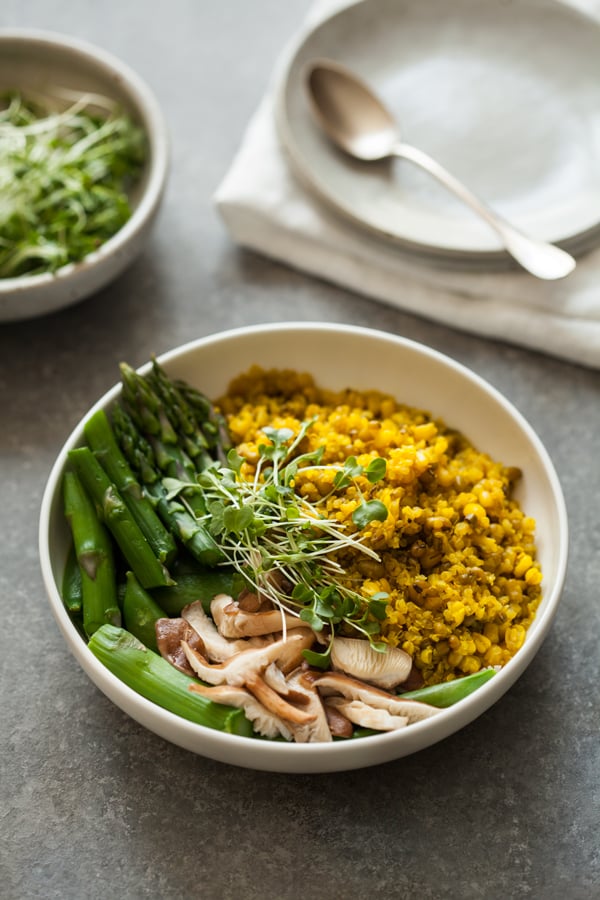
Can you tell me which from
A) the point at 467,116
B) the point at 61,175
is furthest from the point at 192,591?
the point at 467,116

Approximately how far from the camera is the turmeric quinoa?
2.27 m

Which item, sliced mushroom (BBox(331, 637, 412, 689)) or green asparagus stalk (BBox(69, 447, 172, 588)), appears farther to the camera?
green asparagus stalk (BBox(69, 447, 172, 588))

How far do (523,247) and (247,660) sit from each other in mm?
1624

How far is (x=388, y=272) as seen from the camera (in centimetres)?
329

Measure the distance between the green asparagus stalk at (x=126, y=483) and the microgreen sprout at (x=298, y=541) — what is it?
13cm

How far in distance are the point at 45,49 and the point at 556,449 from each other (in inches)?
89.7

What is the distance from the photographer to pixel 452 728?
2.13 metres

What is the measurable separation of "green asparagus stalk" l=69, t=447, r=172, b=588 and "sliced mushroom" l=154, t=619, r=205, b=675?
11cm

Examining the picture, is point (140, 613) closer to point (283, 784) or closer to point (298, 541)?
point (298, 541)

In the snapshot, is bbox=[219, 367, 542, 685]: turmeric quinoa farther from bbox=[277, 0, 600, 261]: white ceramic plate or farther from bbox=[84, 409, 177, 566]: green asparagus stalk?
bbox=[277, 0, 600, 261]: white ceramic plate

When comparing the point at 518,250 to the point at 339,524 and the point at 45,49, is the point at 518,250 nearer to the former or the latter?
the point at 339,524

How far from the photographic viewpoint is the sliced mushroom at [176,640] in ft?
7.41

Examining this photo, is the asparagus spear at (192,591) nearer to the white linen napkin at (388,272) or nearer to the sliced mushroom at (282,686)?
the sliced mushroom at (282,686)

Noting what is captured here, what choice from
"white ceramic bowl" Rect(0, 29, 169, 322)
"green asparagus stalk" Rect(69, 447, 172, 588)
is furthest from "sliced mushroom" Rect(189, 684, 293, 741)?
"white ceramic bowl" Rect(0, 29, 169, 322)
